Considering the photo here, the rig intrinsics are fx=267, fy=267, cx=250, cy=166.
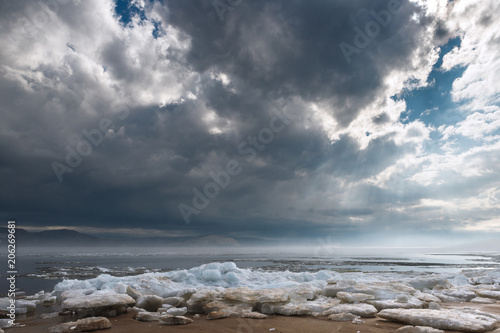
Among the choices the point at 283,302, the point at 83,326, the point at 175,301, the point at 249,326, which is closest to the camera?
the point at 83,326

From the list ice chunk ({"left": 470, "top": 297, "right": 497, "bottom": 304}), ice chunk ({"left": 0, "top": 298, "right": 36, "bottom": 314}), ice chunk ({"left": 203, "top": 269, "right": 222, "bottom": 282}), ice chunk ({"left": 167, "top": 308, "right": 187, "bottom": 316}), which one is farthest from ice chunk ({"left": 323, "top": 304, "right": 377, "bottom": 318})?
ice chunk ({"left": 0, "top": 298, "right": 36, "bottom": 314})

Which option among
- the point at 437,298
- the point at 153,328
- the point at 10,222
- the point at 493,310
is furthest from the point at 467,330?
the point at 10,222

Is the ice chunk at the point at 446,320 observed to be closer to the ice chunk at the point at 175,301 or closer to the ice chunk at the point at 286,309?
the ice chunk at the point at 286,309

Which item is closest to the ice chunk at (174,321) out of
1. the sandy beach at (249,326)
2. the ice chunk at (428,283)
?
the sandy beach at (249,326)

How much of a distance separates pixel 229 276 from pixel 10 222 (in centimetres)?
1182

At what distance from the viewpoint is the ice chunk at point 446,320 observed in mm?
7555

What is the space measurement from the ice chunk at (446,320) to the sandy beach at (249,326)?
1.35 feet

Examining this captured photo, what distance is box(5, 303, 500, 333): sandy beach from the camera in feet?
27.0

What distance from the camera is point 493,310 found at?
415 inches

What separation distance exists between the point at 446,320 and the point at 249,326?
5892 mm

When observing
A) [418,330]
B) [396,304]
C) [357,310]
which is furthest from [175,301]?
[418,330]

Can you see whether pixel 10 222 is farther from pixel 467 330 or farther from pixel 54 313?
pixel 467 330

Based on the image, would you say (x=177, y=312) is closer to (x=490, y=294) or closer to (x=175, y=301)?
(x=175, y=301)

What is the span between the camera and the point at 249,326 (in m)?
8.77
